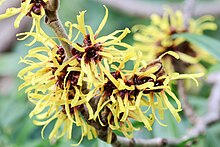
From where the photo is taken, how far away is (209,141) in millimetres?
1456

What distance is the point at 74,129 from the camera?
150 cm

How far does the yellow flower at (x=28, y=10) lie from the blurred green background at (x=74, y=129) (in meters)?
0.30

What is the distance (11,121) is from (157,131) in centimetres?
63

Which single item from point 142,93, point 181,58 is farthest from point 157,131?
point 142,93

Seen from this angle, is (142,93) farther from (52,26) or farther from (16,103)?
(16,103)

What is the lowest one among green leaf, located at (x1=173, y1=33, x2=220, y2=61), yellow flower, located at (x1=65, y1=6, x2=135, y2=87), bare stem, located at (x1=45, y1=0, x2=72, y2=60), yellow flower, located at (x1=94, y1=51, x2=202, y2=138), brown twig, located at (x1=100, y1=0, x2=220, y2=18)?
yellow flower, located at (x1=94, y1=51, x2=202, y2=138)

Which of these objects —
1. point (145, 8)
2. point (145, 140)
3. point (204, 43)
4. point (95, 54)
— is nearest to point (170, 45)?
point (204, 43)

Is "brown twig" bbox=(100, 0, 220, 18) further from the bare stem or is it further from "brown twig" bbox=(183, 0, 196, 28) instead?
the bare stem

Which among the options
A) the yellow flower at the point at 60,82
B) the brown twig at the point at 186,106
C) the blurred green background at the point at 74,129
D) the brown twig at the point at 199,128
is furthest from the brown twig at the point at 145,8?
the yellow flower at the point at 60,82

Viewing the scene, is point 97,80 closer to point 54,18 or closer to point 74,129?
point 54,18

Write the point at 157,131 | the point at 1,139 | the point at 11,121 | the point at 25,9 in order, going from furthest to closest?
the point at 11,121
the point at 1,139
the point at 157,131
the point at 25,9

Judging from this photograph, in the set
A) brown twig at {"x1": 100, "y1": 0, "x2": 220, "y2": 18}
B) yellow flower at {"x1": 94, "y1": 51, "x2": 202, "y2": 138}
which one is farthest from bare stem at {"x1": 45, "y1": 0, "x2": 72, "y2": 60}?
brown twig at {"x1": 100, "y1": 0, "x2": 220, "y2": 18}

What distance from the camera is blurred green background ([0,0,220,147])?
1.23m

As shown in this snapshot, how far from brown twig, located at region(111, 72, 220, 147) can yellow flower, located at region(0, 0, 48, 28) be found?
0.27 metres
